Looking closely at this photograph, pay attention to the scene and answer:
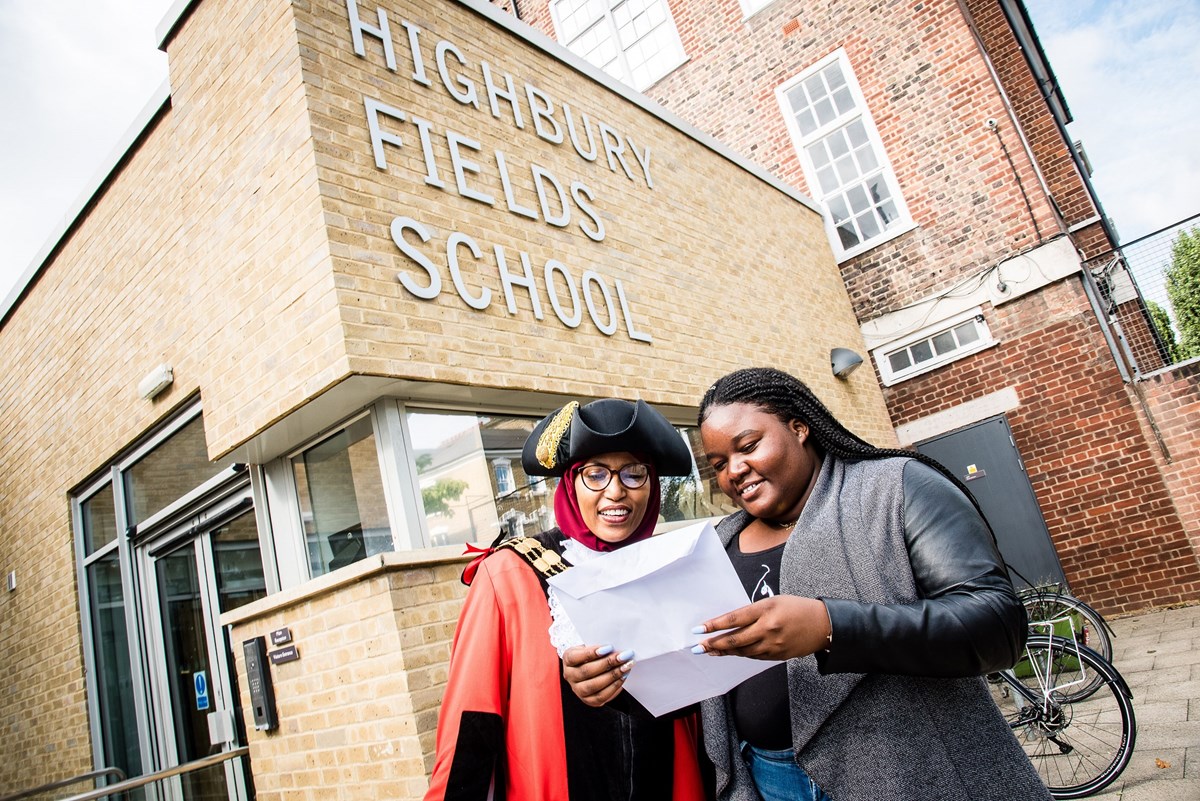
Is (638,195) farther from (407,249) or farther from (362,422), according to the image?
(362,422)

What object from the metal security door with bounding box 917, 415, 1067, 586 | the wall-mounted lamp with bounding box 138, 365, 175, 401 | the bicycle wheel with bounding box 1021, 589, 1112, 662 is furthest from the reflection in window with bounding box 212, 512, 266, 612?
the metal security door with bounding box 917, 415, 1067, 586

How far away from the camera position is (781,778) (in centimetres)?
158

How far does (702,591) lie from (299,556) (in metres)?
3.31

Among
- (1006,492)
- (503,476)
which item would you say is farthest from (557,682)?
(1006,492)

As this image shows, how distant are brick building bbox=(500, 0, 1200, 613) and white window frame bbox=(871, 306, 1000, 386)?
0.02m

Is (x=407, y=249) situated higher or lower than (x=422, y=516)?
higher

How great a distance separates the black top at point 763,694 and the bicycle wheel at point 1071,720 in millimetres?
3105

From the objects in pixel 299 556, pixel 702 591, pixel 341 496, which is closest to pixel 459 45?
pixel 341 496

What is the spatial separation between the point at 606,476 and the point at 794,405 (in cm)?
54

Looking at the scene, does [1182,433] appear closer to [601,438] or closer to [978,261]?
[978,261]

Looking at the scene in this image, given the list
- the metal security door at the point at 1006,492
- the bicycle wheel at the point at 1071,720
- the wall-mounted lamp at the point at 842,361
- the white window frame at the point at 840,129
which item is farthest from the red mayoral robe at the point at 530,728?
the white window frame at the point at 840,129

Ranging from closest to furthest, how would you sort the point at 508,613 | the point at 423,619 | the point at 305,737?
1. the point at 508,613
2. the point at 423,619
3. the point at 305,737

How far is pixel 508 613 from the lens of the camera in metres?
1.80

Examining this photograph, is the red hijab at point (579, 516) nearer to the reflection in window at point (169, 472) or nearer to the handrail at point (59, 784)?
the reflection in window at point (169, 472)
